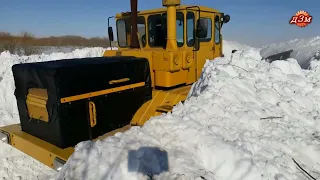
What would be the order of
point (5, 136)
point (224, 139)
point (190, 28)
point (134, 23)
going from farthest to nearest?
point (134, 23), point (190, 28), point (5, 136), point (224, 139)

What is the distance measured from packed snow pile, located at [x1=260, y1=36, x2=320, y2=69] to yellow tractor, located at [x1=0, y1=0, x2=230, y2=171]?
107 inches

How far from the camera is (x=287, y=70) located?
4.87 metres

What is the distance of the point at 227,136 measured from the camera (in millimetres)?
3213

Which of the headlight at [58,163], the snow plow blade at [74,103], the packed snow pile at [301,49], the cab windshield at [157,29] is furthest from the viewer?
the packed snow pile at [301,49]

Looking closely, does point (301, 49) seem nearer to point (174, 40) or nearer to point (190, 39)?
point (190, 39)

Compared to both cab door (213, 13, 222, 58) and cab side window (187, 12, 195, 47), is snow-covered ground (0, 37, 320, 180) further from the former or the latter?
cab door (213, 13, 222, 58)

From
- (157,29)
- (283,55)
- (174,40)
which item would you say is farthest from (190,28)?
(283,55)

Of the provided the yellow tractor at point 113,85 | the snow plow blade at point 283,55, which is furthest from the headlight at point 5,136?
the snow plow blade at point 283,55

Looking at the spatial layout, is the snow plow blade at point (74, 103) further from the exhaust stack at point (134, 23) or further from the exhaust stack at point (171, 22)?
the exhaust stack at point (134, 23)

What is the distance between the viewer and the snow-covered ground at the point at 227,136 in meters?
2.72

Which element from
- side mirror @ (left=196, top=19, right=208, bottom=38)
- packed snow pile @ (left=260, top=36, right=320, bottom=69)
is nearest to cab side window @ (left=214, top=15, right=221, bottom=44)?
side mirror @ (left=196, top=19, right=208, bottom=38)

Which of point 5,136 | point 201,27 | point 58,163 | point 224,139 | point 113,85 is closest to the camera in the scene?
point 224,139

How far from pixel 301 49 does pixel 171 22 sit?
471 cm

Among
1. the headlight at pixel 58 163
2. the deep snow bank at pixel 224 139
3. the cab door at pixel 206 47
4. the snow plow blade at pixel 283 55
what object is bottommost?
the headlight at pixel 58 163
